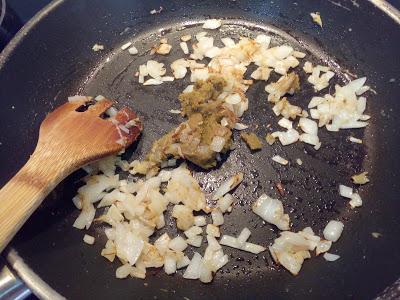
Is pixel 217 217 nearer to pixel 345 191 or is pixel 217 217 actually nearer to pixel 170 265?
pixel 170 265

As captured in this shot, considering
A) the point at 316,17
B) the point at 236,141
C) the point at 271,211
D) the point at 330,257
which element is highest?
the point at 316,17

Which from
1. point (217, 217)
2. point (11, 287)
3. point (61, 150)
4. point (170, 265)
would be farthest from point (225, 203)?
point (11, 287)

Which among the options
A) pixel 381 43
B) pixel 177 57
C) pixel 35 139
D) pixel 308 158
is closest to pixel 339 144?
pixel 308 158

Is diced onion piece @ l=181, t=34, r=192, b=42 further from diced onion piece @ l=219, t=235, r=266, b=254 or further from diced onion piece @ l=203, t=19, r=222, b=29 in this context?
diced onion piece @ l=219, t=235, r=266, b=254

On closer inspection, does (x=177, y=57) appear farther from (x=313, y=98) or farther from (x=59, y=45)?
(x=313, y=98)

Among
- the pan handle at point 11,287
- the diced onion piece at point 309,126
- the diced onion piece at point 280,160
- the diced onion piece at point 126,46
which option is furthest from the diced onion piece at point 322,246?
the diced onion piece at point 126,46

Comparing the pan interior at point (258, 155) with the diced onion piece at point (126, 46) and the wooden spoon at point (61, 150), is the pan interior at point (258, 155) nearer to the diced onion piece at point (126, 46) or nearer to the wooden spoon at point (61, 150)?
the diced onion piece at point (126, 46)
